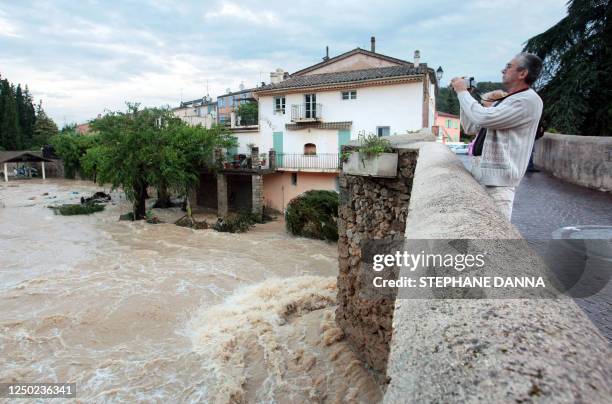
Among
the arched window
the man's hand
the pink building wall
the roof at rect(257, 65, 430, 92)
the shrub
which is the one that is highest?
the roof at rect(257, 65, 430, 92)

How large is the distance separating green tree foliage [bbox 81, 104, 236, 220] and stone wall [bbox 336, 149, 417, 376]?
15107 millimetres

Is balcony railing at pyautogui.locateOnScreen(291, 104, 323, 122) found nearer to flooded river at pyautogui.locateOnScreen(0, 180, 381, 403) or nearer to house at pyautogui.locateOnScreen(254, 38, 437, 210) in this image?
house at pyautogui.locateOnScreen(254, 38, 437, 210)

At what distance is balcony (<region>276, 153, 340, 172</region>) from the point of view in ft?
71.4

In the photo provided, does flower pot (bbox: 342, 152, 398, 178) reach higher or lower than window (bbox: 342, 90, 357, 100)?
lower

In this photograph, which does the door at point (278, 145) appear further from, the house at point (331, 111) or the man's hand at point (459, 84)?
the man's hand at point (459, 84)

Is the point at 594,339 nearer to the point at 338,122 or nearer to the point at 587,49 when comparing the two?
the point at 587,49

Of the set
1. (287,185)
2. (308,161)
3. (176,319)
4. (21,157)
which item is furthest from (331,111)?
(21,157)

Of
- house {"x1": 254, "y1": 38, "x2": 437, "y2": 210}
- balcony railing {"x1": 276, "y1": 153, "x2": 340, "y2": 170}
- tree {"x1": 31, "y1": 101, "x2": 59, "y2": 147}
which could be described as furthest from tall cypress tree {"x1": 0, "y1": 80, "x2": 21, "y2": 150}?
balcony railing {"x1": 276, "y1": 153, "x2": 340, "y2": 170}

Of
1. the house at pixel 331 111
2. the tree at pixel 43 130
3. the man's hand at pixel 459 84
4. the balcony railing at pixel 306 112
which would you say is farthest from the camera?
the tree at pixel 43 130

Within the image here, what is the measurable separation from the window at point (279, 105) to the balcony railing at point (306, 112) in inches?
35.1

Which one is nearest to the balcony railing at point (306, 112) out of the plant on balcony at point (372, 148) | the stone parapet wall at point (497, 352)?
the plant on balcony at point (372, 148)

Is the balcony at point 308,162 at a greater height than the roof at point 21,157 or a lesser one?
lesser

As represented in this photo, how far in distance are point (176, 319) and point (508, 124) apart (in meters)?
9.33

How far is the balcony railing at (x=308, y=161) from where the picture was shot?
2177 cm
